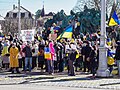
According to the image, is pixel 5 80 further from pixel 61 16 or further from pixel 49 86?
pixel 61 16

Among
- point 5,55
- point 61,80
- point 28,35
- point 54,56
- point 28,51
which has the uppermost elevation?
point 28,35

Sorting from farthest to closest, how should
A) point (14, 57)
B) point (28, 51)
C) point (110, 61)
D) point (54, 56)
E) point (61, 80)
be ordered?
point (14, 57), point (28, 51), point (54, 56), point (110, 61), point (61, 80)

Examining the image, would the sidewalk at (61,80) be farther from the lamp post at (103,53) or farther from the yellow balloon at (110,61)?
the yellow balloon at (110,61)

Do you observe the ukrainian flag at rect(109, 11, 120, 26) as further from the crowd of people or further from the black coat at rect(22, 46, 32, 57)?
the black coat at rect(22, 46, 32, 57)

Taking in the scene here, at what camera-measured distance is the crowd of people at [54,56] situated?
789 inches

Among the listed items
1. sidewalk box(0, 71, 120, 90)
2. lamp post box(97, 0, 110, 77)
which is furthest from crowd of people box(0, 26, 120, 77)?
sidewalk box(0, 71, 120, 90)

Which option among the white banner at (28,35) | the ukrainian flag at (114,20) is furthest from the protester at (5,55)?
the ukrainian flag at (114,20)

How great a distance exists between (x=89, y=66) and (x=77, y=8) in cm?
4283

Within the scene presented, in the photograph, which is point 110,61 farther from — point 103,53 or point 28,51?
point 28,51

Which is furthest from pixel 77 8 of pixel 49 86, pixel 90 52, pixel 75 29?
pixel 49 86

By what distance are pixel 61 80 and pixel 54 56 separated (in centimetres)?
276

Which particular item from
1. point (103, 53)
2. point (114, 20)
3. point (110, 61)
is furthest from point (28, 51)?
point (114, 20)

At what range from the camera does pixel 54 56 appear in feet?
68.7

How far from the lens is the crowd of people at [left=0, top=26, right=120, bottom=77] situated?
65.7 ft
